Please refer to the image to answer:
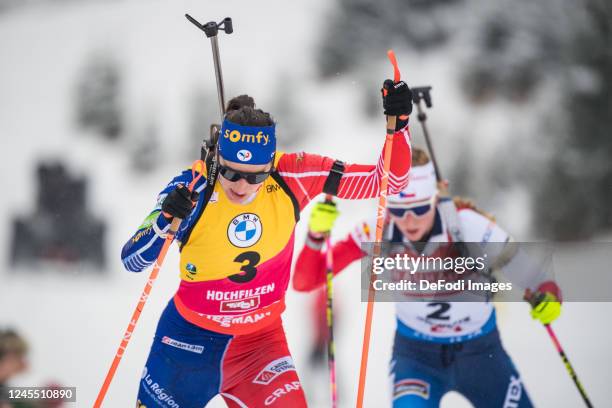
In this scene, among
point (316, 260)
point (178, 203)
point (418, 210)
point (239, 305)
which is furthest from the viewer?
point (316, 260)

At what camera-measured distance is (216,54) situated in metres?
3.61

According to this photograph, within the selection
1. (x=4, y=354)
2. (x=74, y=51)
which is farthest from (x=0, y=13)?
(x=4, y=354)

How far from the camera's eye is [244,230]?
9.90 feet

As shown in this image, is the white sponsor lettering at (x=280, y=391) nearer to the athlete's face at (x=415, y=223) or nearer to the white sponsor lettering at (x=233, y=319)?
the white sponsor lettering at (x=233, y=319)

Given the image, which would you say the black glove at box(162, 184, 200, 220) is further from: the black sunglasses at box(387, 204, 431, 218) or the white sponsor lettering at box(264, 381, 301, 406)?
the black sunglasses at box(387, 204, 431, 218)

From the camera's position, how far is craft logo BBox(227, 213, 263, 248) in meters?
3.01

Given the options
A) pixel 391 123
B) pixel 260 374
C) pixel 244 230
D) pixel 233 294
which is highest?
pixel 391 123

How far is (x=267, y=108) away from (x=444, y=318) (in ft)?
29.8

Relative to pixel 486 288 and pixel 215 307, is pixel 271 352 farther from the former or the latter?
pixel 486 288

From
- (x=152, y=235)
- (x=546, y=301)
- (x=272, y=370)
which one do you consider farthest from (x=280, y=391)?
(x=546, y=301)

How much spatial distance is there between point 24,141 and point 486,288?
1153cm

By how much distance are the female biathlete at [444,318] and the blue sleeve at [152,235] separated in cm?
114

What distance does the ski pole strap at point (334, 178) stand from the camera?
3.22 m

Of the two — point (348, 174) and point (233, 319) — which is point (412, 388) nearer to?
point (233, 319)
